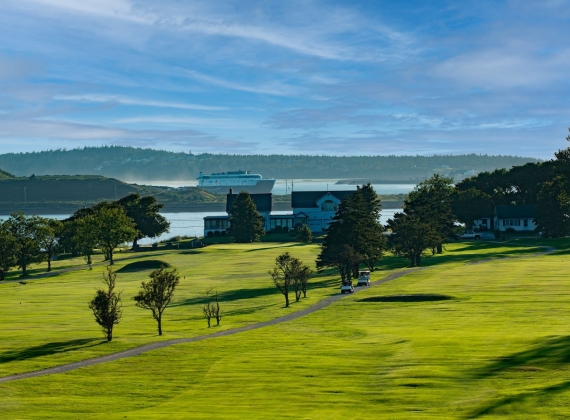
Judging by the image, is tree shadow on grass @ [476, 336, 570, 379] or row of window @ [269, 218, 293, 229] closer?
tree shadow on grass @ [476, 336, 570, 379]

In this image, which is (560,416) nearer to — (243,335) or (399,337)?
(399,337)

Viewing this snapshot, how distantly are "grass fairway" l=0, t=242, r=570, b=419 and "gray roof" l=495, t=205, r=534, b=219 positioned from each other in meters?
83.6

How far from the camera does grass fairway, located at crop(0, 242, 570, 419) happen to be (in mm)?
30172

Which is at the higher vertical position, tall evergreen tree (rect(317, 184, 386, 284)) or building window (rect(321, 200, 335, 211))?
building window (rect(321, 200, 335, 211))

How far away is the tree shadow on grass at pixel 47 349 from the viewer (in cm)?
4144

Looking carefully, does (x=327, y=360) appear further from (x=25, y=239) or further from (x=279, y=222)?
(x=279, y=222)

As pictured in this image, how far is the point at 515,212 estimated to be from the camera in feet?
493

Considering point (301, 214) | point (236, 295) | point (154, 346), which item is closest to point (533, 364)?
point (154, 346)

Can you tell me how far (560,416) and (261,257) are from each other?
86443mm

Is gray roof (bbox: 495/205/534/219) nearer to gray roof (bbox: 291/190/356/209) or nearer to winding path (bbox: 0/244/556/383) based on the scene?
gray roof (bbox: 291/190/356/209)

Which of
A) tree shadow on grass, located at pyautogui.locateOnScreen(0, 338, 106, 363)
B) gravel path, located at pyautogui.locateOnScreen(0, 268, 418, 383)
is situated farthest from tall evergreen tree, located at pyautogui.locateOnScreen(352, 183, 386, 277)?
tree shadow on grass, located at pyautogui.locateOnScreen(0, 338, 106, 363)

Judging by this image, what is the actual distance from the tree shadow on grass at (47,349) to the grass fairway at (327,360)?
0.11 metres

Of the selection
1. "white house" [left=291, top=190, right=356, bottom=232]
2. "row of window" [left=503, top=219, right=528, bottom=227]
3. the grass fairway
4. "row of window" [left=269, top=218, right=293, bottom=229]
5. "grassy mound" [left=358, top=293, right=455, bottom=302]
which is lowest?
the grass fairway

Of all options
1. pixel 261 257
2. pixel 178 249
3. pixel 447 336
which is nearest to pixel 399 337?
pixel 447 336
